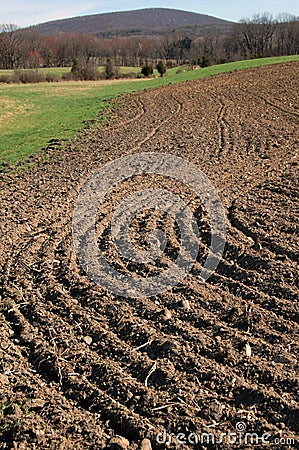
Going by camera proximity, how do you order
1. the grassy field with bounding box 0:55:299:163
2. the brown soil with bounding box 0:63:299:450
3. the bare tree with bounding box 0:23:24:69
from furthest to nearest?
1. the bare tree with bounding box 0:23:24:69
2. the grassy field with bounding box 0:55:299:163
3. the brown soil with bounding box 0:63:299:450

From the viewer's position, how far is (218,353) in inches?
172

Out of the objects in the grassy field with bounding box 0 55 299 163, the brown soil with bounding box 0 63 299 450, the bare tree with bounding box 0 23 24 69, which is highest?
the bare tree with bounding box 0 23 24 69

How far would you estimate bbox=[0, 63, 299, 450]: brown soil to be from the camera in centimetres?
370

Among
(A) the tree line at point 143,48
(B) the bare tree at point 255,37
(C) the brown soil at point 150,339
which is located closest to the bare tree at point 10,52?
(A) the tree line at point 143,48

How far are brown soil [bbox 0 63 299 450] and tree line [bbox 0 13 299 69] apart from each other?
7358cm

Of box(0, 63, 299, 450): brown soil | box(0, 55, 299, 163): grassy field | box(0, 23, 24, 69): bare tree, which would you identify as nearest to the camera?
box(0, 63, 299, 450): brown soil

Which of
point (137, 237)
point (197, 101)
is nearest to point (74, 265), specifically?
point (137, 237)

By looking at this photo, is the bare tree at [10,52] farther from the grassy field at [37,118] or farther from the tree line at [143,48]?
the grassy field at [37,118]

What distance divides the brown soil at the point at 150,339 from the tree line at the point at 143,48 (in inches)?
2897

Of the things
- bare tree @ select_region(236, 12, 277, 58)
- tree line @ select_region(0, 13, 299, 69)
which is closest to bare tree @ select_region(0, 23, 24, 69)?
tree line @ select_region(0, 13, 299, 69)

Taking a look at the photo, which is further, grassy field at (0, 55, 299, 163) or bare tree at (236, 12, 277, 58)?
bare tree at (236, 12, 277, 58)

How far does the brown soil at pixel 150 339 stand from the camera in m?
3.70

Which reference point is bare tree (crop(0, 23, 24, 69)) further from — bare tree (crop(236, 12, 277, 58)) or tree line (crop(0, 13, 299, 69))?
bare tree (crop(236, 12, 277, 58))

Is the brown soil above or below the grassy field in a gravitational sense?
below
